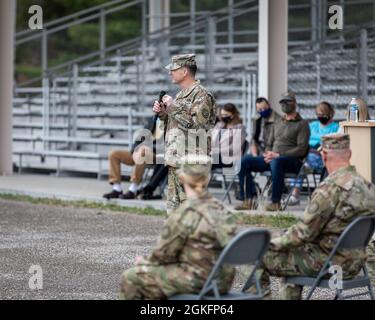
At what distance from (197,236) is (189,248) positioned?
115 mm

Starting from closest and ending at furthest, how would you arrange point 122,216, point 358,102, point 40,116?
point 358,102, point 122,216, point 40,116

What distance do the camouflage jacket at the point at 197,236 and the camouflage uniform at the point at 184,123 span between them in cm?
313

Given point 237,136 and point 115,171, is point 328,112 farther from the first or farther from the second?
point 115,171

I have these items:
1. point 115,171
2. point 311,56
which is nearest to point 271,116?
point 115,171

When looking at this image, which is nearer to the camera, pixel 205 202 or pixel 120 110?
pixel 205 202

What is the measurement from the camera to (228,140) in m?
15.8

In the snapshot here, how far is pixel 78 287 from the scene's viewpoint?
32.6 feet

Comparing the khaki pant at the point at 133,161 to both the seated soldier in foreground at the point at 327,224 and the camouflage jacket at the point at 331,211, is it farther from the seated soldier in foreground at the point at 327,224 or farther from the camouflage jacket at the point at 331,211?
the camouflage jacket at the point at 331,211

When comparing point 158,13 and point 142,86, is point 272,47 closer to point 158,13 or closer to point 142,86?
point 142,86

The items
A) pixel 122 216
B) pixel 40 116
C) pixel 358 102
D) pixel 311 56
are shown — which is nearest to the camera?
pixel 358 102

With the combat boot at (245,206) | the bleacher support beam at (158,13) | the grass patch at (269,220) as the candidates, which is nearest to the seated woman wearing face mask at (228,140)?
the combat boot at (245,206)

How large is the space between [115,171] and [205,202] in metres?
9.59

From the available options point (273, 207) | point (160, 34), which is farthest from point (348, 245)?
point (160, 34)

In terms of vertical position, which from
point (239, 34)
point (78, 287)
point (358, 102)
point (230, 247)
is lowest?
point (78, 287)
